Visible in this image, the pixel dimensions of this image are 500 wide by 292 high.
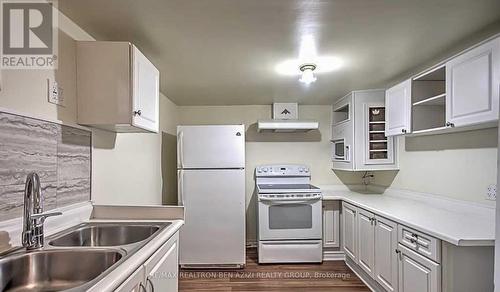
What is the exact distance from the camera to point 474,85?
198 cm

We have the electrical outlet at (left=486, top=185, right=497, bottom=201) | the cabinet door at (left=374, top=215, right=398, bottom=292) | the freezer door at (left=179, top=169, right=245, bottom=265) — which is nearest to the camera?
the electrical outlet at (left=486, top=185, right=497, bottom=201)

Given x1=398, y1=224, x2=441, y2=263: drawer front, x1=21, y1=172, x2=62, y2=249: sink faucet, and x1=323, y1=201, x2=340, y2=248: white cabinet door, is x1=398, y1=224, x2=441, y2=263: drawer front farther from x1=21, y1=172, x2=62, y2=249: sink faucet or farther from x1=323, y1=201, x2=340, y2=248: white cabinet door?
x1=21, y1=172, x2=62, y2=249: sink faucet

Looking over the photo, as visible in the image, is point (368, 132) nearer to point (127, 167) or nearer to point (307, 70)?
point (307, 70)

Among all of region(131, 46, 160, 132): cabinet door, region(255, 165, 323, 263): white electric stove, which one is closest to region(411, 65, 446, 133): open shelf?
region(255, 165, 323, 263): white electric stove

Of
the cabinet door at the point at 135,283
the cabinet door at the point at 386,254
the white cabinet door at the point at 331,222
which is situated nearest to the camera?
the cabinet door at the point at 135,283

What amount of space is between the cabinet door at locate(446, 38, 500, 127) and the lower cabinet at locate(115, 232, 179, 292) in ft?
6.63

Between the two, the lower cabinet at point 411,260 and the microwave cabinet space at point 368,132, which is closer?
the lower cabinet at point 411,260

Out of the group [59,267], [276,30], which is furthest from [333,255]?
[59,267]

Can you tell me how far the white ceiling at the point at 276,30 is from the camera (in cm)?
160

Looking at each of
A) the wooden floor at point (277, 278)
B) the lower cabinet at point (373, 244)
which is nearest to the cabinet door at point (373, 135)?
Answer: the lower cabinet at point (373, 244)

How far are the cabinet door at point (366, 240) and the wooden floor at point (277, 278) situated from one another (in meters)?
0.28

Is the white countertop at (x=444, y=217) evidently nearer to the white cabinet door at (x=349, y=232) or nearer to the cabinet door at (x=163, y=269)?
the white cabinet door at (x=349, y=232)

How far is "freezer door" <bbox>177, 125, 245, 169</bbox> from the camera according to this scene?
3.58 meters

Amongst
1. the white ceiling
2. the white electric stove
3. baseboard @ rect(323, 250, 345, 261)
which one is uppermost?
the white ceiling
